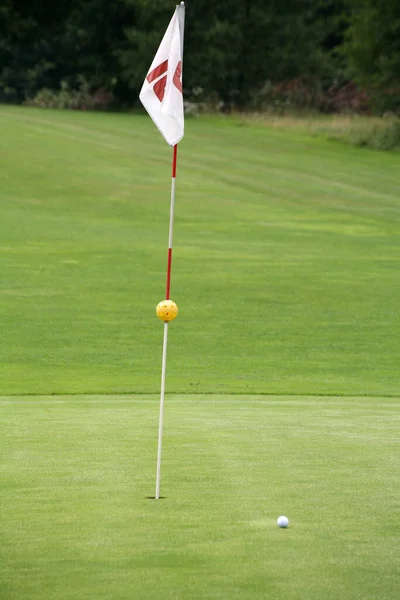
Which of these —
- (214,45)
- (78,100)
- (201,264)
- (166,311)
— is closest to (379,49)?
(214,45)

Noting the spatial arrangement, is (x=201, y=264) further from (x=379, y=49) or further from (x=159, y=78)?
(x=379, y=49)

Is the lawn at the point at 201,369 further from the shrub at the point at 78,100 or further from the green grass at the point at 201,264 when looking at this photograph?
the shrub at the point at 78,100

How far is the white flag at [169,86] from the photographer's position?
24.1 feet

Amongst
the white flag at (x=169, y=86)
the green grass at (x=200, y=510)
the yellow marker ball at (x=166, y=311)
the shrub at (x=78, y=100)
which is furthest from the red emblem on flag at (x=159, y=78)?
the shrub at (x=78, y=100)

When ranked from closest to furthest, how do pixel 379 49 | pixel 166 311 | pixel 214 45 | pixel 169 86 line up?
pixel 166 311 → pixel 169 86 → pixel 379 49 → pixel 214 45

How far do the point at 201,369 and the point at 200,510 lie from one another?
9326mm

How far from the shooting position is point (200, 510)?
20.3ft

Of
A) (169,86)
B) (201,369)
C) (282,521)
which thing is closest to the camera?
Answer: (282,521)

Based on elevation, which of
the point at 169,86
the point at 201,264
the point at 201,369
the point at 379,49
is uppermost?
the point at 169,86

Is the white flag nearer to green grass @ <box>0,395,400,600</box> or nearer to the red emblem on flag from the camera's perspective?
the red emblem on flag

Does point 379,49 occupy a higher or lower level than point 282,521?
lower

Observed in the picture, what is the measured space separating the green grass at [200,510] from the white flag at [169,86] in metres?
2.01

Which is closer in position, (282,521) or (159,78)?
(282,521)

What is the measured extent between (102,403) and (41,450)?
12.7 feet
